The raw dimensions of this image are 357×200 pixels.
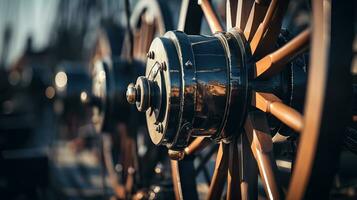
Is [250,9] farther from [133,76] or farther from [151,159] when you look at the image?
[151,159]

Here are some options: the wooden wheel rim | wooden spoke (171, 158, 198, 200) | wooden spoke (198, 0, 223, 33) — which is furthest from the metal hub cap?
the wooden wheel rim

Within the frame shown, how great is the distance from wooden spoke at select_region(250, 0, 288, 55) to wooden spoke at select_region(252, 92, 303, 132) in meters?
0.12

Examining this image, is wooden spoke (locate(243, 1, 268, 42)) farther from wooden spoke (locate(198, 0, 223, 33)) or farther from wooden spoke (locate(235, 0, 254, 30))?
wooden spoke (locate(198, 0, 223, 33))

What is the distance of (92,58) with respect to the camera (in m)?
2.93

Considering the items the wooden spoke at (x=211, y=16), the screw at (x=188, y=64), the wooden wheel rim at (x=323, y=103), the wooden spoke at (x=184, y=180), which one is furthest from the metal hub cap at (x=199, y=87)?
the wooden wheel rim at (x=323, y=103)

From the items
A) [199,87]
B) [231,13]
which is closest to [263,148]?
[199,87]

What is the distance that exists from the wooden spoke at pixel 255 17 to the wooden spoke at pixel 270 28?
3 centimetres

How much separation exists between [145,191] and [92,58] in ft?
4.87

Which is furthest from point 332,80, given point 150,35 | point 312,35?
point 150,35

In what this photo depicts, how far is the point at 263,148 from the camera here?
Result: 95 centimetres

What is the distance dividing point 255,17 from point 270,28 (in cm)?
8

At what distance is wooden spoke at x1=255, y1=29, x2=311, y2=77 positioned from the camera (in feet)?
2.58

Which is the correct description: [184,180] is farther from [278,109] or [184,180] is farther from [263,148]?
[278,109]

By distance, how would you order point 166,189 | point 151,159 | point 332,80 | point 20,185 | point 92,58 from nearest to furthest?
1. point 332,80
2. point 166,189
3. point 151,159
4. point 20,185
5. point 92,58
